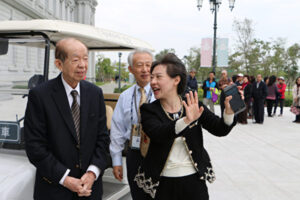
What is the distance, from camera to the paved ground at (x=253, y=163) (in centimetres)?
452

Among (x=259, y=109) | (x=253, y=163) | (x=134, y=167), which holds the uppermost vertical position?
(x=134, y=167)

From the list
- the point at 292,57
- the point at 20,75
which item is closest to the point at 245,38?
the point at 292,57

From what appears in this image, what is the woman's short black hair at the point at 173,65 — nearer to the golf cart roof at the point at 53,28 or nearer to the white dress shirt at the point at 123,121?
the white dress shirt at the point at 123,121

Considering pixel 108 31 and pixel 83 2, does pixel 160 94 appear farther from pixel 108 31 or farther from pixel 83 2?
pixel 83 2

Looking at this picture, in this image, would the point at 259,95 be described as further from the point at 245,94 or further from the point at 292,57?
the point at 292,57

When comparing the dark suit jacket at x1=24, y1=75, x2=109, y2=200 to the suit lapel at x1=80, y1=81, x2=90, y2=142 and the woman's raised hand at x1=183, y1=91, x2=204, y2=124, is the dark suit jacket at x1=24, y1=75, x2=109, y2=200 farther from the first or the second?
the woman's raised hand at x1=183, y1=91, x2=204, y2=124

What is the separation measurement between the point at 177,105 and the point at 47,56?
5.28 feet

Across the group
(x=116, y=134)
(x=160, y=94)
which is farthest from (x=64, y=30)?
(x=160, y=94)

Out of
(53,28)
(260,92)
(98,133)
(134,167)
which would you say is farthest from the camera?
(260,92)

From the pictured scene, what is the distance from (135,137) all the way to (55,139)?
0.69 metres

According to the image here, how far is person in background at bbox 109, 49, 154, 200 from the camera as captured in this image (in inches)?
99.5

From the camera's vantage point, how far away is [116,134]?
8.87ft

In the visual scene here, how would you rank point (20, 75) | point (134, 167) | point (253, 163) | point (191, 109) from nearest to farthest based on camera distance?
point (191, 109)
point (134, 167)
point (20, 75)
point (253, 163)

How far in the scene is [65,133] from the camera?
2109mm
